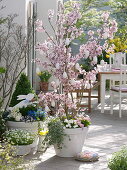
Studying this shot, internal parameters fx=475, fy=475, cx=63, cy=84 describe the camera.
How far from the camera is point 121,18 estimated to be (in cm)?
1744

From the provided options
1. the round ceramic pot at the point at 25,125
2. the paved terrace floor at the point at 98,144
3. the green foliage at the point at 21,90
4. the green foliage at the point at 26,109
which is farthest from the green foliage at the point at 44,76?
the round ceramic pot at the point at 25,125

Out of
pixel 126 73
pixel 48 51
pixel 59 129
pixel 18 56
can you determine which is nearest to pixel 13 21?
pixel 18 56

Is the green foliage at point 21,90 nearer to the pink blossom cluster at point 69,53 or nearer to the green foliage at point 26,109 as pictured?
the green foliage at point 26,109

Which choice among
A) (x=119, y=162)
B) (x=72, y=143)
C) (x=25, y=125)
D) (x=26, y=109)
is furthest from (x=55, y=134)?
(x=119, y=162)

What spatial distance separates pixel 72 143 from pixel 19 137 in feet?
2.22

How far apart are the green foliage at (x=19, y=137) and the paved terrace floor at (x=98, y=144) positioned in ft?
0.71

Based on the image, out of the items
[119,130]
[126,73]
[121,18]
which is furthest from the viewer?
[121,18]

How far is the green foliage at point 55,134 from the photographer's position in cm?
586

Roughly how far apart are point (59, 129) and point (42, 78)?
5595 millimetres

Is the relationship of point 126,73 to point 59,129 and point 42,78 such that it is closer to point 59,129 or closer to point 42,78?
point 42,78

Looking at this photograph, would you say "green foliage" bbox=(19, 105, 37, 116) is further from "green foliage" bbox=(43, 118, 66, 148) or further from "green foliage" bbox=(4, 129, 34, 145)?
"green foliage" bbox=(43, 118, 66, 148)

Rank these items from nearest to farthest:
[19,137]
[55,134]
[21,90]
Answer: [55,134] < [19,137] < [21,90]

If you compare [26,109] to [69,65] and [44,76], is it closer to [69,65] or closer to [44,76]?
→ [69,65]

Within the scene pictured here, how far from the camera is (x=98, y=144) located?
6.95 meters
